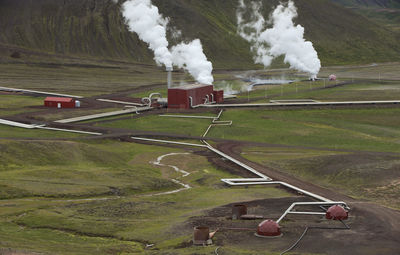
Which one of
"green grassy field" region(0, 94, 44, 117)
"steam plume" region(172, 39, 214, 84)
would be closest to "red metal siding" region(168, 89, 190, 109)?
"green grassy field" region(0, 94, 44, 117)

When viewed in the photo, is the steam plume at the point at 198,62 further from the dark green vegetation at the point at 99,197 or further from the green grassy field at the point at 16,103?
the dark green vegetation at the point at 99,197

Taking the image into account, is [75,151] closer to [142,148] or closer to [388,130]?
[142,148]

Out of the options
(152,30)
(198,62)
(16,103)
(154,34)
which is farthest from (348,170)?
(198,62)

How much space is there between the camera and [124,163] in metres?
99.2

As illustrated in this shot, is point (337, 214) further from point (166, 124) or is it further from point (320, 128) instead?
point (166, 124)

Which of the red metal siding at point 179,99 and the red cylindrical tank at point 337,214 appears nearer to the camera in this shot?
the red cylindrical tank at point 337,214

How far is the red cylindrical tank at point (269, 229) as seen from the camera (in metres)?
52.6

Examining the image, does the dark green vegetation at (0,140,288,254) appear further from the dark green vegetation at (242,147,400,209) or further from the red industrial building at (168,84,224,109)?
the red industrial building at (168,84,224,109)

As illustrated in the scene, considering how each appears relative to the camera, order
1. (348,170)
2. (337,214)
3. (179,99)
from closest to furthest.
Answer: (337,214) < (348,170) < (179,99)

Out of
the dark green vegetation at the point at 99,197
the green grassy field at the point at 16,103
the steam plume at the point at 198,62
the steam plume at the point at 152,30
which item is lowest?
the dark green vegetation at the point at 99,197

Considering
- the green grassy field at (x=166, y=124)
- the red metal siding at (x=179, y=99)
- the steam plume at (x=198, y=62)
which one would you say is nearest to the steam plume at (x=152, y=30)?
the steam plume at (x=198, y=62)

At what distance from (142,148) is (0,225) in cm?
5566

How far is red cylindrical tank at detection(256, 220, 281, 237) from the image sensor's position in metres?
52.6

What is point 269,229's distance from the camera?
52.7 metres
